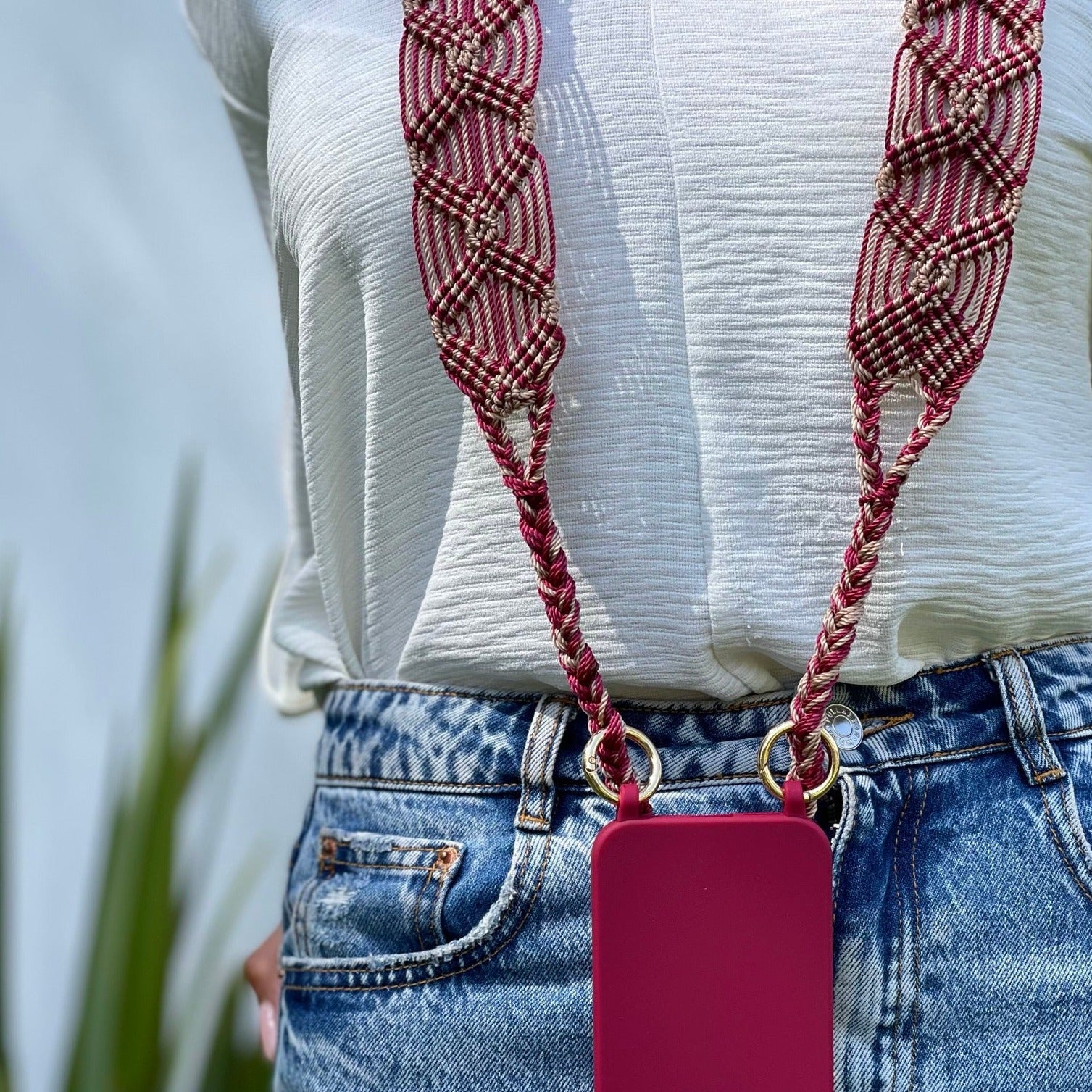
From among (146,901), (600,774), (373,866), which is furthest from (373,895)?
(146,901)

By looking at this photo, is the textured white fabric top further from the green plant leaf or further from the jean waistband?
the green plant leaf

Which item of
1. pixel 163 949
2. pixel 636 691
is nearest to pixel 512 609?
pixel 636 691

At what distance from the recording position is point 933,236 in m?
0.51

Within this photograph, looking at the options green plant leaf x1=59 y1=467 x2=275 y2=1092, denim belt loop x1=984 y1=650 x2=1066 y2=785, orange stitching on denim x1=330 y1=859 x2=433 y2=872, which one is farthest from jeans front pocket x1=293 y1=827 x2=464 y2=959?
green plant leaf x1=59 y1=467 x2=275 y2=1092

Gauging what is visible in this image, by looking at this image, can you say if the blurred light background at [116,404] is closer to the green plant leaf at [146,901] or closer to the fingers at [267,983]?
the green plant leaf at [146,901]

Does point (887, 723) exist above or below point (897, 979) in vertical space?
above

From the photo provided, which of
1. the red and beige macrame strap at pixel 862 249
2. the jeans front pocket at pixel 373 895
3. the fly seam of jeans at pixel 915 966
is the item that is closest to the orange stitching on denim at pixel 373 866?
the jeans front pocket at pixel 373 895

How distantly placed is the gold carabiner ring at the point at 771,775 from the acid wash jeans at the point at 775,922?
0.01 metres

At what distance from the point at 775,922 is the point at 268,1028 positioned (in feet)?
1.24

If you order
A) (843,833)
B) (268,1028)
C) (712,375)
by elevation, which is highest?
(712,375)

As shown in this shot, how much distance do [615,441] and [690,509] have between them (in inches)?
1.8

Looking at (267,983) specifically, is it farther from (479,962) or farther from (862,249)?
(862,249)

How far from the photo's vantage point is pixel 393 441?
592mm

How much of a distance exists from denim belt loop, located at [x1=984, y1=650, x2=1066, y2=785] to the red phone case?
0.11 meters
